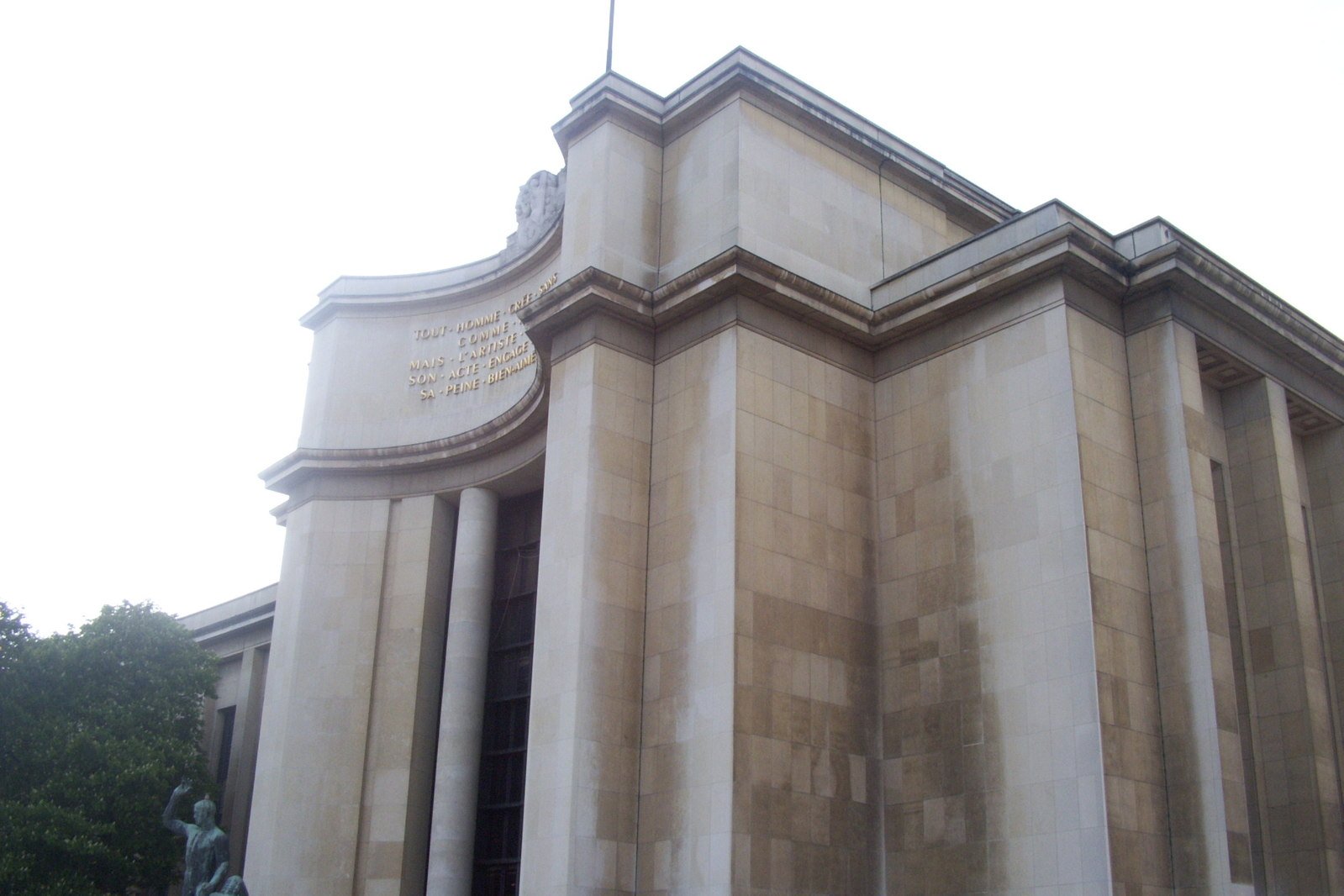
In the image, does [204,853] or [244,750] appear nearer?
[204,853]

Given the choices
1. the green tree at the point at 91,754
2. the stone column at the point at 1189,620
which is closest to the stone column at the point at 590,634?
the stone column at the point at 1189,620

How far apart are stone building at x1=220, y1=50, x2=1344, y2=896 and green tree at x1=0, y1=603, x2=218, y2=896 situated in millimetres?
9618

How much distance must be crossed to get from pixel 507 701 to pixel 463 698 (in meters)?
1.36

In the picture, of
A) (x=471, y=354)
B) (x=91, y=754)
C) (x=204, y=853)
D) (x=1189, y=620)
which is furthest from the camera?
(x=471, y=354)

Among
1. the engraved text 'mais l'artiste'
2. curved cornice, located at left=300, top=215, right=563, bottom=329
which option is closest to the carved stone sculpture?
curved cornice, located at left=300, top=215, right=563, bottom=329

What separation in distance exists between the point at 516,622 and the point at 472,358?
25.9 feet

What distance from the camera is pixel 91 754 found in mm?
37594

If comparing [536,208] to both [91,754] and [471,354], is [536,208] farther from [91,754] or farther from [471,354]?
[91,754]

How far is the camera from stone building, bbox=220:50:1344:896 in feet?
78.5

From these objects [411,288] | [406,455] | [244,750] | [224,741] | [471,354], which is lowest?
[244,750]

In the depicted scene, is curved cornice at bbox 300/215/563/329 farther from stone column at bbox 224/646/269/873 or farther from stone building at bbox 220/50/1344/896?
stone column at bbox 224/646/269/873

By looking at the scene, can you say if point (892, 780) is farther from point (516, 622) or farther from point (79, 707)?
point (79, 707)

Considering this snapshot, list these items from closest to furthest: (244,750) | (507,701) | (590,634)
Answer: (590,634)
(507,701)
(244,750)

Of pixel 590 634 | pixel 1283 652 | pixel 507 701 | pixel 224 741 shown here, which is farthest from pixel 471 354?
pixel 1283 652
